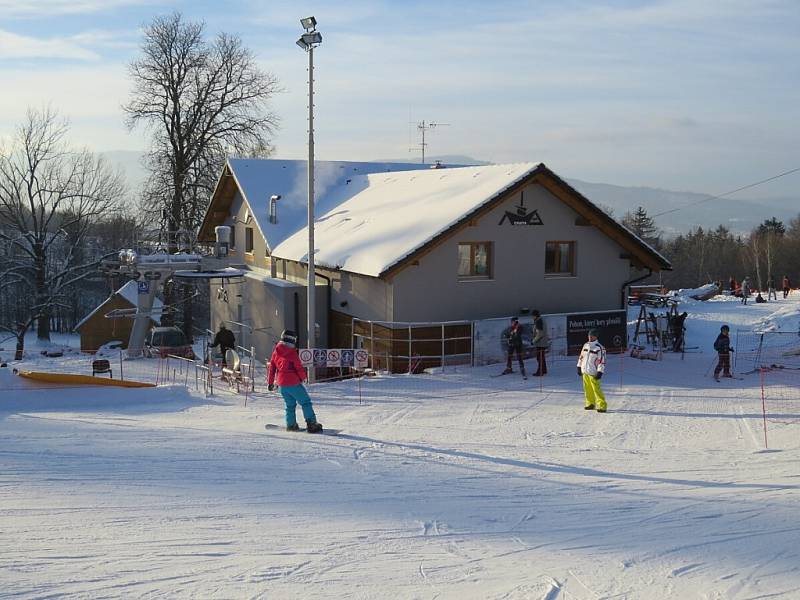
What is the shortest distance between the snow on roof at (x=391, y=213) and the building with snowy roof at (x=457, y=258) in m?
0.06

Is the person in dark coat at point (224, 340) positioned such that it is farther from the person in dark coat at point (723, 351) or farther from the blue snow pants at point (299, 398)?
the person in dark coat at point (723, 351)

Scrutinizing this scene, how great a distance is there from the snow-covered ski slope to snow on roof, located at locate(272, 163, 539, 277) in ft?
21.1

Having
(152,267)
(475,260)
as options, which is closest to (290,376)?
(475,260)

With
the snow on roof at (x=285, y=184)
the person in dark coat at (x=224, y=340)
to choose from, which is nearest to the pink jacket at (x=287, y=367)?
the person in dark coat at (x=224, y=340)

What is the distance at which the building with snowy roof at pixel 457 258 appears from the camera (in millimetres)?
21031

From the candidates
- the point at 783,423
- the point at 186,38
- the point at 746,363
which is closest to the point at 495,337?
the point at 746,363

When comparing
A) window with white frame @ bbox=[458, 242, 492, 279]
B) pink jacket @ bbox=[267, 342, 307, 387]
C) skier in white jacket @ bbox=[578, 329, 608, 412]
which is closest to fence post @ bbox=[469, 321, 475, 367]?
window with white frame @ bbox=[458, 242, 492, 279]

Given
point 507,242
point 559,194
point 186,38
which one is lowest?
point 507,242

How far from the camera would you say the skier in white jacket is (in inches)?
585

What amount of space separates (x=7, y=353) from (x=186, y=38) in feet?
57.7

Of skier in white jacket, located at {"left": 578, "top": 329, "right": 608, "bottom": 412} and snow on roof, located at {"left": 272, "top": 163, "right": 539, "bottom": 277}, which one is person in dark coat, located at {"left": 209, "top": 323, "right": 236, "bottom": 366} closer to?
snow on roof, located at {"left": 272, "top": 163, "right": 539, "bottom": 277}

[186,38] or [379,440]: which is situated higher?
[186,38]

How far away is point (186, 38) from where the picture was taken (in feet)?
128

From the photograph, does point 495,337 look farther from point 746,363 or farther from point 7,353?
point 7,353
